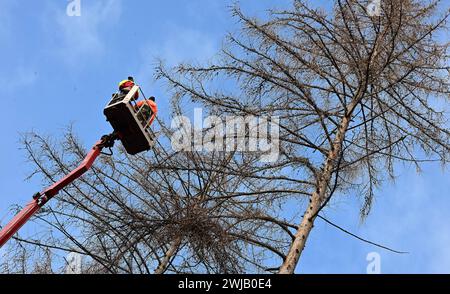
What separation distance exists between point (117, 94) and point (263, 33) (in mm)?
1796

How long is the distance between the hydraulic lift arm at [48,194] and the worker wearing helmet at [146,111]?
38 cm

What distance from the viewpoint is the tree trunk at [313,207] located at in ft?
25.5

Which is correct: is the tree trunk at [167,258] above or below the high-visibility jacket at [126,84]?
below

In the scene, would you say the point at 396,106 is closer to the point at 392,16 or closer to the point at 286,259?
the point at 392,16

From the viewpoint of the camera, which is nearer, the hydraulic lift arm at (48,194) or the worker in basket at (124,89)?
the hydraulic lift arm at (48,194)

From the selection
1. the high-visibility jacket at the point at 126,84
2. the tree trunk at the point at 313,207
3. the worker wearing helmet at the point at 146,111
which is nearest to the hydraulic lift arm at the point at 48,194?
the worker wearing helmet at the point at 146,111

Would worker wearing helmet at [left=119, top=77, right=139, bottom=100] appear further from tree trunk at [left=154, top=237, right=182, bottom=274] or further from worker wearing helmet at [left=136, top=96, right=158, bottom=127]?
tree trunk at [left=154, top=237, right=182, bottom=274]

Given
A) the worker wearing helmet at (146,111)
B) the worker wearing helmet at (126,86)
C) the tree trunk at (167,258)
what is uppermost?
the worker wearing helmet at (126,86)

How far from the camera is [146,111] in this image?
8.92m

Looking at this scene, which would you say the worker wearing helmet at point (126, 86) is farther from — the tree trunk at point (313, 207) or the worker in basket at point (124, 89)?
Answer: the tree trunk at point (313, 207)

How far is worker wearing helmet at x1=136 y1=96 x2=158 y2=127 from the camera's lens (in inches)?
348

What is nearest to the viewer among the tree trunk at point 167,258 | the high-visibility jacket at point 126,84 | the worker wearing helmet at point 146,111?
the tree trunk at point 167,258
